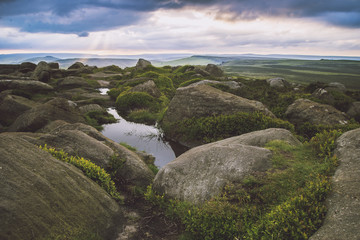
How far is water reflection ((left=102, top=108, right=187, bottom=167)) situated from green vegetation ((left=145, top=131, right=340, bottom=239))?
6.07 metres

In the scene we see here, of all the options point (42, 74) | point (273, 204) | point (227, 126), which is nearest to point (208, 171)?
point (273, 204)

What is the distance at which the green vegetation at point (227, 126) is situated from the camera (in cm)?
1487

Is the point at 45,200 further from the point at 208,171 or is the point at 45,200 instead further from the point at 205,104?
the point at 205,104

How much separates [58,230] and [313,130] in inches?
628

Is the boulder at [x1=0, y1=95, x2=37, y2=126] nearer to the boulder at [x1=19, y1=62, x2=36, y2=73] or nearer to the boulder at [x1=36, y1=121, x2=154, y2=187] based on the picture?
the boulder at [x1=36, y1=121, x2=154, y2=187]

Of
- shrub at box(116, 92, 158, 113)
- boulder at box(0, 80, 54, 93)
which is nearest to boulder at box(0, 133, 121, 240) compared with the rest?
shrub at box(116, 92, 158, 113)

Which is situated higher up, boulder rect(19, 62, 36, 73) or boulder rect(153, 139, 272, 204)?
boulder rect(19, 62, 36, 73)

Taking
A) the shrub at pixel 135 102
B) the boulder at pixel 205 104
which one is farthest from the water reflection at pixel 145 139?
the shrub at pixel 135 102

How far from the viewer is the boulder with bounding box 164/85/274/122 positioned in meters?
16.8

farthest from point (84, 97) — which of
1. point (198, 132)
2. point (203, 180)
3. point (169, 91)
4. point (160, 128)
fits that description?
point (203, 180)

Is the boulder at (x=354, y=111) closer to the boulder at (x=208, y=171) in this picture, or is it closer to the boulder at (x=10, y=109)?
the boulder at (x=208, y=171)

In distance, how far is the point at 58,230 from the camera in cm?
556

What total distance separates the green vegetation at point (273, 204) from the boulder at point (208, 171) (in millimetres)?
298

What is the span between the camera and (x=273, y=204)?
6.55 m
